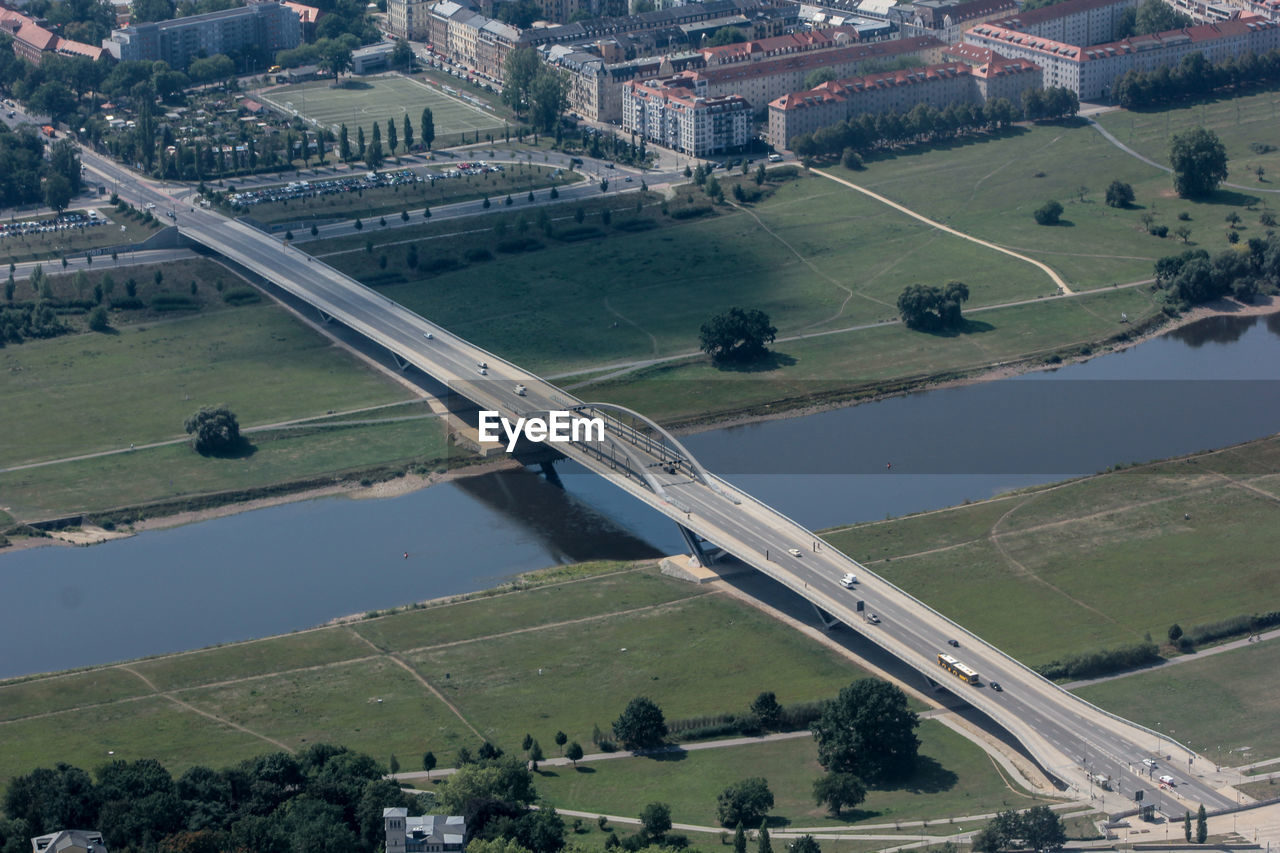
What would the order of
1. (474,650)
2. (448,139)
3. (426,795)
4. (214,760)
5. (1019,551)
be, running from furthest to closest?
(448,139)
(1019,551)
(474,650)
(214,760)
(426,795)

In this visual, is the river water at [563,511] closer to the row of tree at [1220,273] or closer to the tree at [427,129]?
the row of tree at [1220,273]

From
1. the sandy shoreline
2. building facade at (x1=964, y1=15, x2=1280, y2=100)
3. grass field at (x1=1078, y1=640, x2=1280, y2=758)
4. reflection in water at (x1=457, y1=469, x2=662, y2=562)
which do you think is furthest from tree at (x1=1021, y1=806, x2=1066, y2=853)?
building facade at (x1=964, y1=15, x2=1280, y2=100)

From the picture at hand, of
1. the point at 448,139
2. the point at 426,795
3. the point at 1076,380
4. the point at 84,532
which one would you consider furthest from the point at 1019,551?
the point at 448,139

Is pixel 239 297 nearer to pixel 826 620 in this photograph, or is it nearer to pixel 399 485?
pixel 399 485

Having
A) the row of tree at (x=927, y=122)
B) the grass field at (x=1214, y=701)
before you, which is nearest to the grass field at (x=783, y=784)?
the grass field at (x=1214, y=701)

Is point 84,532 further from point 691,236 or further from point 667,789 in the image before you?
point 691,236

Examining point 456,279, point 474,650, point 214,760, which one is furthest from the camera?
point 456,279

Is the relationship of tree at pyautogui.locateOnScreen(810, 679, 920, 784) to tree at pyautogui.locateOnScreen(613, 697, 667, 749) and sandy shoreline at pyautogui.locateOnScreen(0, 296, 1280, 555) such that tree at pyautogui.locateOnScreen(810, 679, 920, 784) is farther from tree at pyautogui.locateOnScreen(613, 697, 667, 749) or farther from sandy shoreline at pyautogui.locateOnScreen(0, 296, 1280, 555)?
sandy shoreline at pyautogui.locateOnScreen(0, 296, 1280, 555)

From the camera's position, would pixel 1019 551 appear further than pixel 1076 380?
No
